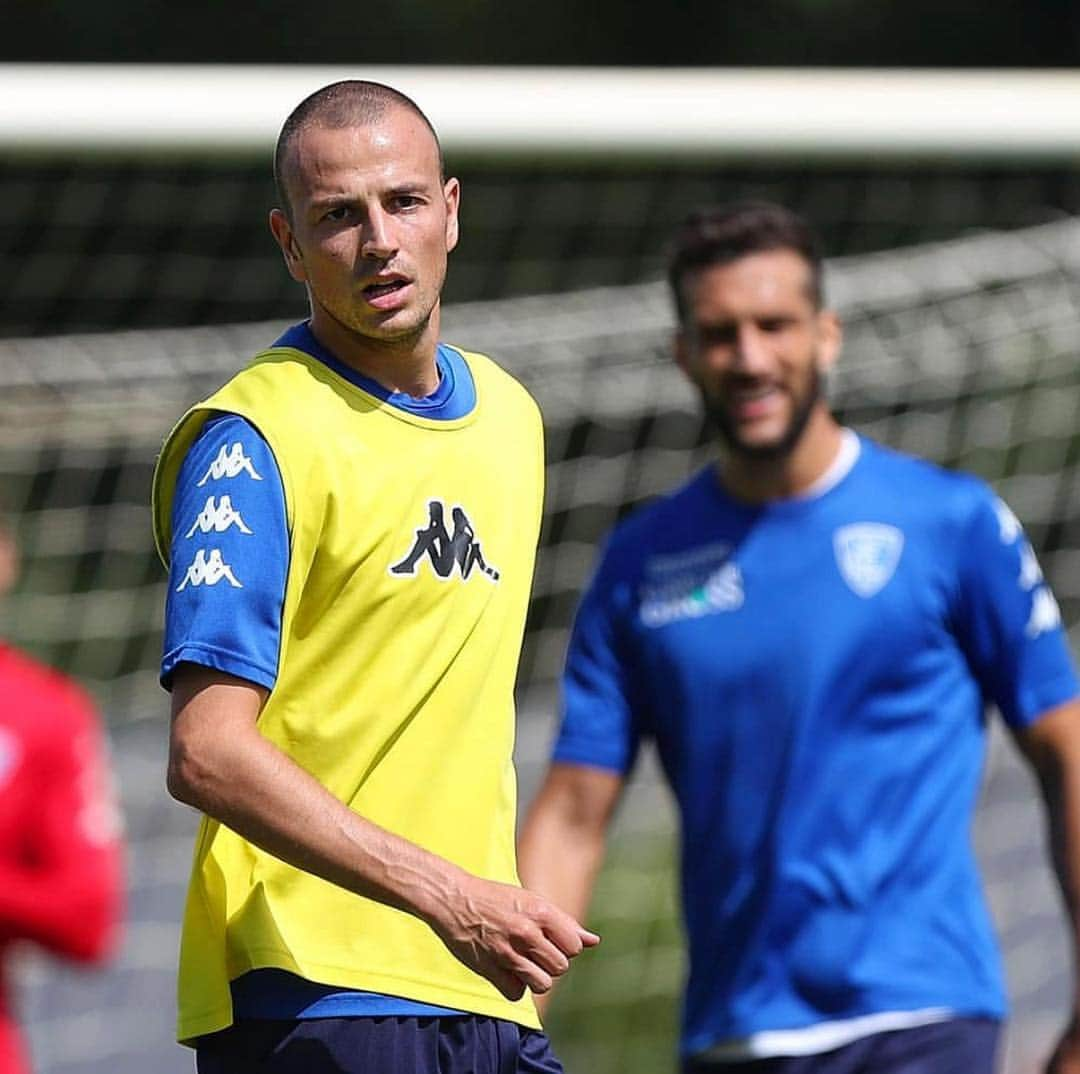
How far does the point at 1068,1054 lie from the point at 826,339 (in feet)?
4.37

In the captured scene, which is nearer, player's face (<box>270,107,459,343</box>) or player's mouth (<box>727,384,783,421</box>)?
player's face (<box>270,107,459,343</box>)

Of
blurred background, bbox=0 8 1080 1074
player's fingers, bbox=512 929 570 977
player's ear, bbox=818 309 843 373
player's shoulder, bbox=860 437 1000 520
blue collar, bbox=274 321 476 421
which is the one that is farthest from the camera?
blurred background, bbox=0 8 1080 1074

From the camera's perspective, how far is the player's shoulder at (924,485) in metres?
4.45

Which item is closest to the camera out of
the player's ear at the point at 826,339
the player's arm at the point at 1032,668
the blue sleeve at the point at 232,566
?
the blue sleeve at the point at 232,566

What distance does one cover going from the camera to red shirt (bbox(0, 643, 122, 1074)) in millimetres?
4605

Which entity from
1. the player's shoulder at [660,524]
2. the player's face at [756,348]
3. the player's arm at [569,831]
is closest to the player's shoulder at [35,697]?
the player's arm at [569,831]

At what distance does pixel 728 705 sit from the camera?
14.5 feet

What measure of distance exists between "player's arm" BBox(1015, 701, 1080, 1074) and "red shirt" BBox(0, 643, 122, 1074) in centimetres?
167

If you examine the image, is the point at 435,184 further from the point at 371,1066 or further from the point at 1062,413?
the point at 1062,413

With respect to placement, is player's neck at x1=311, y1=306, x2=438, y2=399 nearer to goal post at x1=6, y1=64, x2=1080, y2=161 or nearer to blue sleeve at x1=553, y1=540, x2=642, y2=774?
blue sleeve at x1=553, y1=540, x2=642, y2=774

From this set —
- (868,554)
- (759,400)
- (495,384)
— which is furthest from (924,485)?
(495,384)

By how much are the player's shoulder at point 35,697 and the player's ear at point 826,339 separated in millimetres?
1517

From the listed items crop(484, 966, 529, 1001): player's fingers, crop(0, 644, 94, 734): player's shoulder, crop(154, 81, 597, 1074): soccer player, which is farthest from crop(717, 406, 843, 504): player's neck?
crop(484, 966, 529, 1001): player's fingers

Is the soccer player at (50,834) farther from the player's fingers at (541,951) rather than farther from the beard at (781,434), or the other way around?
the player's fingers at (541,951)
